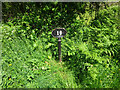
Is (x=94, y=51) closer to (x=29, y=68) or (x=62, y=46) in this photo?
(x=62, y=46)

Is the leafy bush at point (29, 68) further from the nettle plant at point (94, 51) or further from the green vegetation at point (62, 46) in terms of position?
the nettle plant at point (94, 51)

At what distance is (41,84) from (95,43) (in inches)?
74.4

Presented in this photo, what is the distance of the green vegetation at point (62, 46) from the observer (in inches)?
89.7

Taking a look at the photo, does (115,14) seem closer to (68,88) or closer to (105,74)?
(105,74)

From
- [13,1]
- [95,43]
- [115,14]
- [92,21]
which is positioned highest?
[13,1]

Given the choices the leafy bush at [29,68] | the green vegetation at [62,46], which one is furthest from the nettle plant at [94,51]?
the leafy bush at [29,68]

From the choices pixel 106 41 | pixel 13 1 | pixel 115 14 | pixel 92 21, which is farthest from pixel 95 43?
pixel 13 1

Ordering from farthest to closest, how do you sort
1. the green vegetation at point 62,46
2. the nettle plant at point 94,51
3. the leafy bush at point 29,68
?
the nettle plant at point 94,51, the green vegetation at point 62,46, the leafy bush at point 29,68

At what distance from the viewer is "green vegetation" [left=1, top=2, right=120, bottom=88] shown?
89.7 inches

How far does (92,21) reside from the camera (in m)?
3.14

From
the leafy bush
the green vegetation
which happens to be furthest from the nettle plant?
the leafy bush

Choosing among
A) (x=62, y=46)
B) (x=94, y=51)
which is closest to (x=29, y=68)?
(x=62, y=46)

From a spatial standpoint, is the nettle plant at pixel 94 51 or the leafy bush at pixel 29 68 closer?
the leafy bush at pixel 29 68

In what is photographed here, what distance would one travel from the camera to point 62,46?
2.90m
